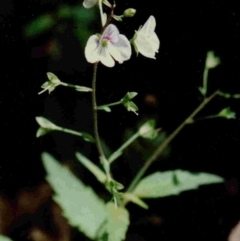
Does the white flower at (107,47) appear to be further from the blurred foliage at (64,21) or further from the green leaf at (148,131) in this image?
the blurred foliage at (64,21)

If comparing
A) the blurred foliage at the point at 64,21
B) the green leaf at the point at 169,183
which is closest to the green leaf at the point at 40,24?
the blurred foliage at the point at 64,21

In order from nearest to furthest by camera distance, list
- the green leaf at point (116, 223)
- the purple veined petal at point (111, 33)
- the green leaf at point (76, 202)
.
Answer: the purple veined petal at point (111, 33)
the green leaf at point (116, 223)
the green leaf at point (76, 202)

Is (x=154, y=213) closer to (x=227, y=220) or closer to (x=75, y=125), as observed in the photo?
(x=227, y=220)

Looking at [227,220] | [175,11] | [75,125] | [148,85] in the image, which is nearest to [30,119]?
[75,125]

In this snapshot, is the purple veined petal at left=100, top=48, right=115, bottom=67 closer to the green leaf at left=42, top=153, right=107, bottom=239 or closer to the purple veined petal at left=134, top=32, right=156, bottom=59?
the purple veined petal at left=134, top=32, right=156, bottom=59

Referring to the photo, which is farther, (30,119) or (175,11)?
(30,119)

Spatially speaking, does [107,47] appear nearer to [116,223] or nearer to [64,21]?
[116,223]
